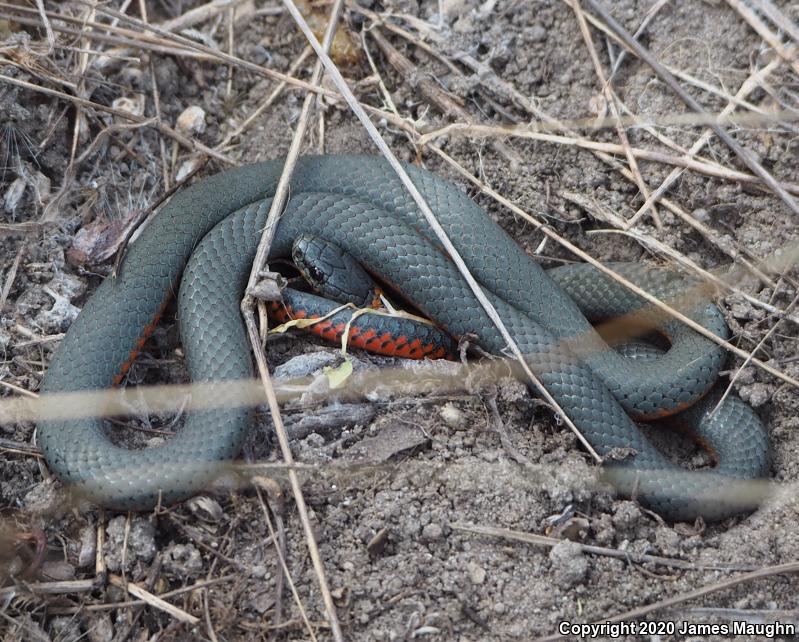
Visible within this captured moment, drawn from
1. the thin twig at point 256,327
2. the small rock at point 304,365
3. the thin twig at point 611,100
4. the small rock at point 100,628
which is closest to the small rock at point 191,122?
the thin twig at point 256,327

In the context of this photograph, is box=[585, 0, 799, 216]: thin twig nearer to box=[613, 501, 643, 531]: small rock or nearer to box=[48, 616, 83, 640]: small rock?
box=[613, 501, 643, 531]: small rock

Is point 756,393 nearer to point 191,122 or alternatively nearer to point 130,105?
point 191,122

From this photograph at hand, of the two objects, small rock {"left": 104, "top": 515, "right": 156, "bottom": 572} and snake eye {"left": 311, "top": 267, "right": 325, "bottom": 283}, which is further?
snake eye {"left": 311, "top": 267, "right": 325, "bottom": 283}

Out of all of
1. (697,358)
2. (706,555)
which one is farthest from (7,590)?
(697,358)

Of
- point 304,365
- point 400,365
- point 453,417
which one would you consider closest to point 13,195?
point 304,365

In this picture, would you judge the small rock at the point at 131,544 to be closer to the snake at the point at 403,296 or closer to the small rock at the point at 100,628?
the snake at the point at 403,296

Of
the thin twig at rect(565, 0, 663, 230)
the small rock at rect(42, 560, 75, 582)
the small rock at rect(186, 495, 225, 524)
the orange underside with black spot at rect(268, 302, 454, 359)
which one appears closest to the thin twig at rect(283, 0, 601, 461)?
the orange underside with black spot at rect(268, 302, 454, 359)
